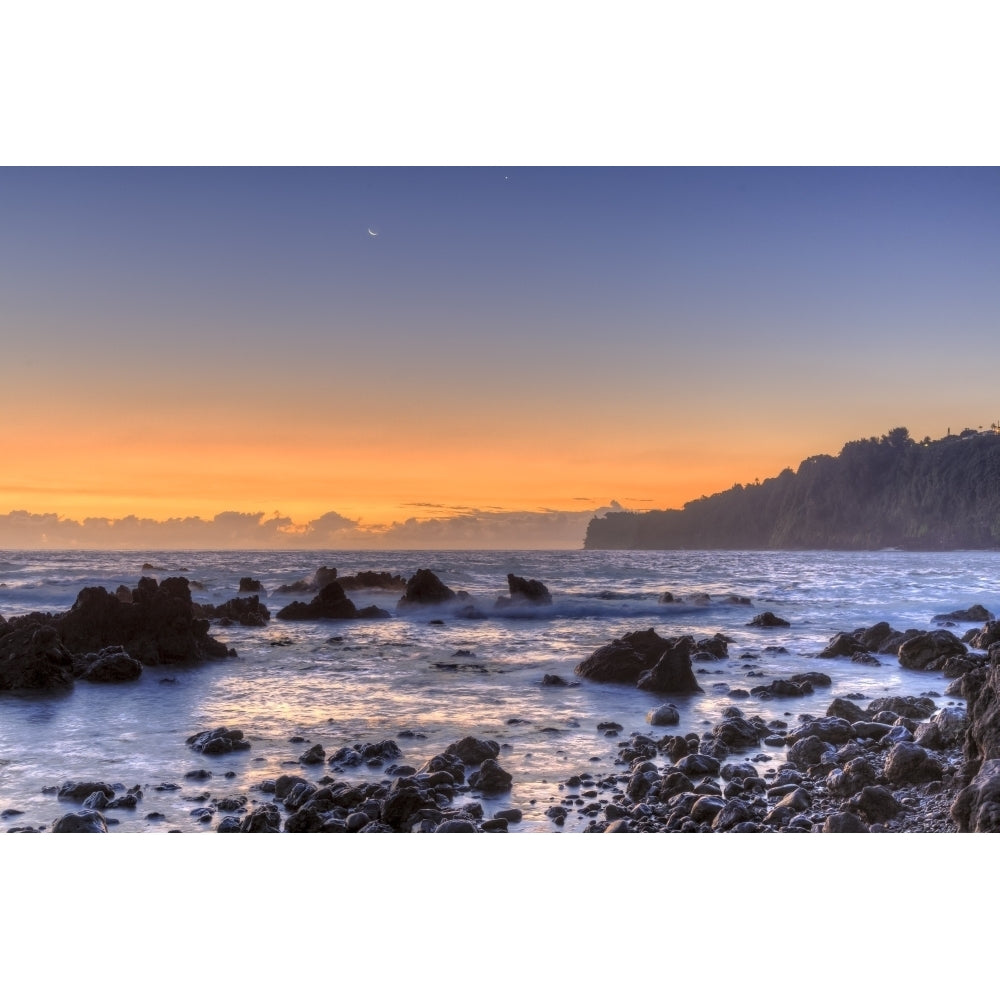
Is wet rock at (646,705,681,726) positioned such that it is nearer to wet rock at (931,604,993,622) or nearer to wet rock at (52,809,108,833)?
wet rock at (52,809,108,833)

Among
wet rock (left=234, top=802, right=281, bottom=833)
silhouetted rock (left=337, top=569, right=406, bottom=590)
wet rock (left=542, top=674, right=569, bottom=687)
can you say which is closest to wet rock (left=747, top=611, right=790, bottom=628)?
wet rock (left=542, top=674, right=569, bottom=687)

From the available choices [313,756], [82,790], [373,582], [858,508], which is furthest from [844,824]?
[858,508]

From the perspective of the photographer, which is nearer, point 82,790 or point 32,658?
point 82,790

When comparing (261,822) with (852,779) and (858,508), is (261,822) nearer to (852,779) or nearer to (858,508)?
(852,779)

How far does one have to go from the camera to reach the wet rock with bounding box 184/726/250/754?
823 cm

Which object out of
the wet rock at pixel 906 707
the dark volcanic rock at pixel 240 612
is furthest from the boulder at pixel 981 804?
the dark volcanic rock at pixel 240 612

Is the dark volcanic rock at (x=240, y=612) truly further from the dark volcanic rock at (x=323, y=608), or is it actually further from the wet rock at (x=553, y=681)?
the wet rock at (x=553, y=681)

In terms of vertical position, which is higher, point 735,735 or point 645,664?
point 735,735

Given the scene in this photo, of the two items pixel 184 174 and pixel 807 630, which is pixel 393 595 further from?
pixel 184 174

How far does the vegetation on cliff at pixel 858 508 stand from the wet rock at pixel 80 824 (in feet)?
103

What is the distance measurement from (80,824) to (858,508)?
5956 cm

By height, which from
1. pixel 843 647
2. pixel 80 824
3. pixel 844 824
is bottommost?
pixel 843 647

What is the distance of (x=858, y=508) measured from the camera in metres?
56.7

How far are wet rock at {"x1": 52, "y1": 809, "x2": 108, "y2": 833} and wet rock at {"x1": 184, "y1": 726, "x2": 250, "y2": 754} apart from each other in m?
2.15
